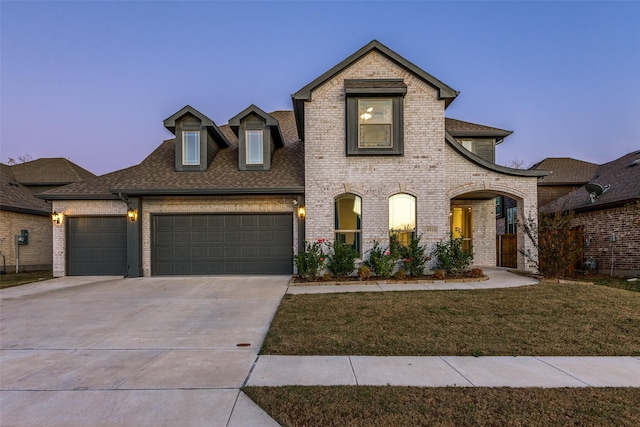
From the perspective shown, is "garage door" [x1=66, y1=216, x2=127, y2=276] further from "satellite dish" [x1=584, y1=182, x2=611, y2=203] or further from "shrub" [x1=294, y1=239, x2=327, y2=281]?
"satellite dish" [x1=584, y1=182, x2=611, y2=203]

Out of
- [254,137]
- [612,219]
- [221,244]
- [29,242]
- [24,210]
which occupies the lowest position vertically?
[29,242]

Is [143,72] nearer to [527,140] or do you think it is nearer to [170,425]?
[170,425]

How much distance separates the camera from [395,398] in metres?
3.20

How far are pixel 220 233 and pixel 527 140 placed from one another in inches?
2080

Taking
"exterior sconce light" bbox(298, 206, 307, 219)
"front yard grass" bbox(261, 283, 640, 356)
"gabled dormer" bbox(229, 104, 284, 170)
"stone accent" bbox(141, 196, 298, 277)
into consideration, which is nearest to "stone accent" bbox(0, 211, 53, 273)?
"stone accent" bbox(141, 196, 298, 277)

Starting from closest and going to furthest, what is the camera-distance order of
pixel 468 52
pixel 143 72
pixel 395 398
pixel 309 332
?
1. pixel 395 398
2. pixel 309 332
3. pixel 468 52
4. pixel 143 72

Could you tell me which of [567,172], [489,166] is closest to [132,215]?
[489,166]

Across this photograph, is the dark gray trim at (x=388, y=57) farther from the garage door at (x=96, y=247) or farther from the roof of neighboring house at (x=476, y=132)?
the garage door at (x=96, y=247)

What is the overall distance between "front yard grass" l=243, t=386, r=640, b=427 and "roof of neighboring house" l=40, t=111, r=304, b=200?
8.40 meters

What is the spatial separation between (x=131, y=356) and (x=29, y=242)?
16030mm

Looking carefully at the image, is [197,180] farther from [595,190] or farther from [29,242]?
[595,190]

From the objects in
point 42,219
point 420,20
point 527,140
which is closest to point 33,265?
point 42,219

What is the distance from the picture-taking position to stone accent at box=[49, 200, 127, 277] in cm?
1205

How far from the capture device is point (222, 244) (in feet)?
38.7
